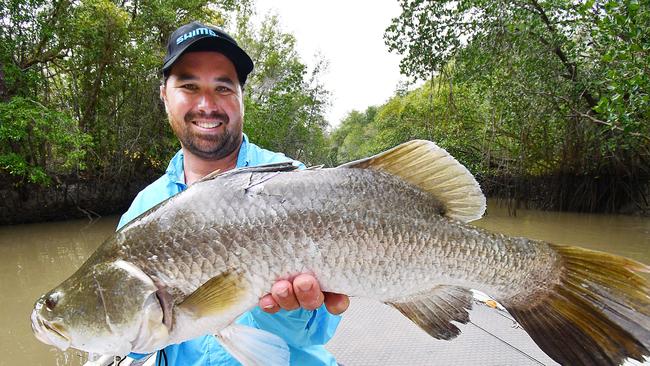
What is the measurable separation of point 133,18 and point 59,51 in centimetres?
296

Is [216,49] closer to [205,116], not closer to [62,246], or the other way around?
[205,116]

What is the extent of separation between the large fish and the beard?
810 mm

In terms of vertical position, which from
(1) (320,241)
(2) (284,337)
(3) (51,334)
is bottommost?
(2) (284,337)

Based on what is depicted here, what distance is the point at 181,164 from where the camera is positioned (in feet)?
7.95

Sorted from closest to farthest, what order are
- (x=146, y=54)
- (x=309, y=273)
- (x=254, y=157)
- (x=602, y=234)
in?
(x=309, y=273)
(x=254, y=157)
(x=602, y=234)
(x=146, y=54)

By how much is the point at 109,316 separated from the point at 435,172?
1.18 meters

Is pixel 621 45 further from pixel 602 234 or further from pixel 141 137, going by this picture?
pixel 141 137

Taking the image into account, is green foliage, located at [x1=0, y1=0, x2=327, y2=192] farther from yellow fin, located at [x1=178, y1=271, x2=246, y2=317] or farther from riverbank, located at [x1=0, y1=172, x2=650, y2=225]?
yellow fin, located at [x1=178, y1=271, x2=246, y2=317]

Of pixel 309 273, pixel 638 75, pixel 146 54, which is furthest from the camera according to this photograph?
pixel 146 54

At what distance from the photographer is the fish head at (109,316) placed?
4.35 ft

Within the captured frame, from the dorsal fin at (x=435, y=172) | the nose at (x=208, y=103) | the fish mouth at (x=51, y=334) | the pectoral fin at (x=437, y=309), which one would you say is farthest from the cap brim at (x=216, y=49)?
the pectoral fin at (x=437, y=309)

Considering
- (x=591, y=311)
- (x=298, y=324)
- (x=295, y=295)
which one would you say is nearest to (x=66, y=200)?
(x=298, y=324)

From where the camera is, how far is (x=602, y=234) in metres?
12.2

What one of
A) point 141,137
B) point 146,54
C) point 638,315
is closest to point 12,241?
point 141,137
